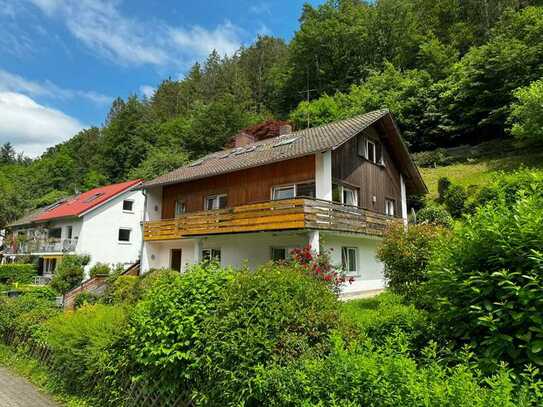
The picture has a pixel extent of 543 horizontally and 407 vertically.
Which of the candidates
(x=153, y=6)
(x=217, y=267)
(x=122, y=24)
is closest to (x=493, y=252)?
(x=217, y=267)

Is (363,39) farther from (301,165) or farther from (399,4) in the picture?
(301,165)

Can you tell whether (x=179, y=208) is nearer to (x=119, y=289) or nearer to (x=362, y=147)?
(x=119, y=289)

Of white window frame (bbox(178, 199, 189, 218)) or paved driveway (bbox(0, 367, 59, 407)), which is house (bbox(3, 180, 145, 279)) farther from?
paved driveway (bbox(0, 367, 59, 407))

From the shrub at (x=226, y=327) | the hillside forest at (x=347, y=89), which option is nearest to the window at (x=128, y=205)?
the hillside forest at (x=347, y=89)

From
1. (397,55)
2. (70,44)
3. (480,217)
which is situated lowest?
(480,217)

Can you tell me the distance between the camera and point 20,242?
31406mm

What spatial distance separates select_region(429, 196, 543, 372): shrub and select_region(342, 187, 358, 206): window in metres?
13.2

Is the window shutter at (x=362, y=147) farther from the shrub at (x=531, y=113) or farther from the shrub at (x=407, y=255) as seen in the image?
the shrub at (x=531, y=113)

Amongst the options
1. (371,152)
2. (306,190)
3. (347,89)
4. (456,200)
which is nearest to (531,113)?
(456,200)

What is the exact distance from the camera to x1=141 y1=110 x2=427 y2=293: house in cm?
1495

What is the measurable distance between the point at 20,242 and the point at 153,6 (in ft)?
88.6

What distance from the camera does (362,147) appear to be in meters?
18.6

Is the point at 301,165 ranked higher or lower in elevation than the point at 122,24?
lower

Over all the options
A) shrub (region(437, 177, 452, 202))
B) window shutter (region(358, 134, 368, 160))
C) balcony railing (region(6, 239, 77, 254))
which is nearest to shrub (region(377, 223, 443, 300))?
window shutter (region(358, 134, 368, 160))
